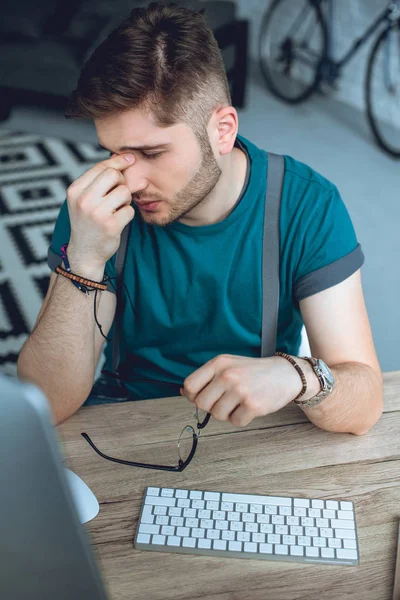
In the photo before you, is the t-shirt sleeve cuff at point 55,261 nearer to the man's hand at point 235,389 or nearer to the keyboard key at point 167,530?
the man's hand at point 235,389

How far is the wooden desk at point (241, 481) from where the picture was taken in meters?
0.91

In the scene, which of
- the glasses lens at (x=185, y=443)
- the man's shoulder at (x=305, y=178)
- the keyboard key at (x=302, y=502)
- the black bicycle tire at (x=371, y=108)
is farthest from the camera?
Result: the black bicycle tire at (x=371, y=108)

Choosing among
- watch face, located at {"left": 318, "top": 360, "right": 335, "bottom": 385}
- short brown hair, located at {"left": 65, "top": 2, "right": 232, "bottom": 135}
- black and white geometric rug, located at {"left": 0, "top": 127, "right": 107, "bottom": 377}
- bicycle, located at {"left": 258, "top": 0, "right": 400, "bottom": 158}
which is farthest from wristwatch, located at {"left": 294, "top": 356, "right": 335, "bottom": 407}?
bicycle, located at {"left": 258, "top": 0, "right": 400, "bottom": 158}

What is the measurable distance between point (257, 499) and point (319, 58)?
171 inches

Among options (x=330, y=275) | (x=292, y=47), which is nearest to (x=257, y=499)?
(x=330, y=275)

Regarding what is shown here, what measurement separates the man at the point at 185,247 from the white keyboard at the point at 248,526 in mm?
169

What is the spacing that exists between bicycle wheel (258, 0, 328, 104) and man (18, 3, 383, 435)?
366 centimetres

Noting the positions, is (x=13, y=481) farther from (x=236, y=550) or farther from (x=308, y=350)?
(x=308, y=350)

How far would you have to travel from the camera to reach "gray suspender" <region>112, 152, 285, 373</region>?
4.41 ft

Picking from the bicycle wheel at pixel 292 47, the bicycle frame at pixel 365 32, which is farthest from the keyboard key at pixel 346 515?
the bicycle wheel at pixel 292 47

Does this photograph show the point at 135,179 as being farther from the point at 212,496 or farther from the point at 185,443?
the point at 212,496

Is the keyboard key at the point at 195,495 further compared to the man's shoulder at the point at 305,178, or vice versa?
the man's shoulder at the point at 305,178

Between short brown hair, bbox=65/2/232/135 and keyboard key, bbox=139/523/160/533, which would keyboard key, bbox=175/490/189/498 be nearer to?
keyboard key, bbox=139/523/160/533

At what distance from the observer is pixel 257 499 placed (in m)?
1.02
